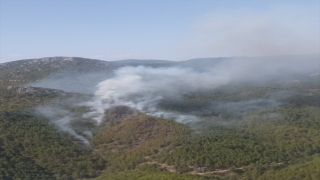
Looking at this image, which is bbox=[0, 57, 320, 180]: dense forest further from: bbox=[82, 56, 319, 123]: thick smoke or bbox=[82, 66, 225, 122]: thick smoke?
bbox=[82, 66, 225, 122]: thick smoke

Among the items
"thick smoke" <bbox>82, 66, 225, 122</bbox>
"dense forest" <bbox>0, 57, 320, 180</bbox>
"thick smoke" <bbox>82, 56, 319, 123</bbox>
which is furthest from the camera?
"thick smoke" <bbox>82, 56, 319, 123</bbox>

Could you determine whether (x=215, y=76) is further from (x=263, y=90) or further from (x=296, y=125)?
(x=296, y=125)

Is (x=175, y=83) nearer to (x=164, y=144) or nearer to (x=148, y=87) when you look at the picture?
(x=148, y=87)

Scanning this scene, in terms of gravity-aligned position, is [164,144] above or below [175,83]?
below

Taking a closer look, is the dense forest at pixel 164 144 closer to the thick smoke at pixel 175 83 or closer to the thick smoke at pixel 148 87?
the thick smoke at pixel 175 83

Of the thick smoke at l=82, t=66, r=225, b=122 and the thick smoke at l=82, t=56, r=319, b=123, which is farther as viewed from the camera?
the thick smoke at l=82, t=56, r=319, b=123

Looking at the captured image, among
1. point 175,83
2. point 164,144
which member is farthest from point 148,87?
point 164,144

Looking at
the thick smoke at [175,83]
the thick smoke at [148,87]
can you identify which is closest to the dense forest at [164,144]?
the thick smoke at [175,83]

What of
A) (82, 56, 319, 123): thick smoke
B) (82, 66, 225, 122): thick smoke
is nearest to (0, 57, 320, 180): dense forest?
(82, 56, 319, 123): thick smoke
